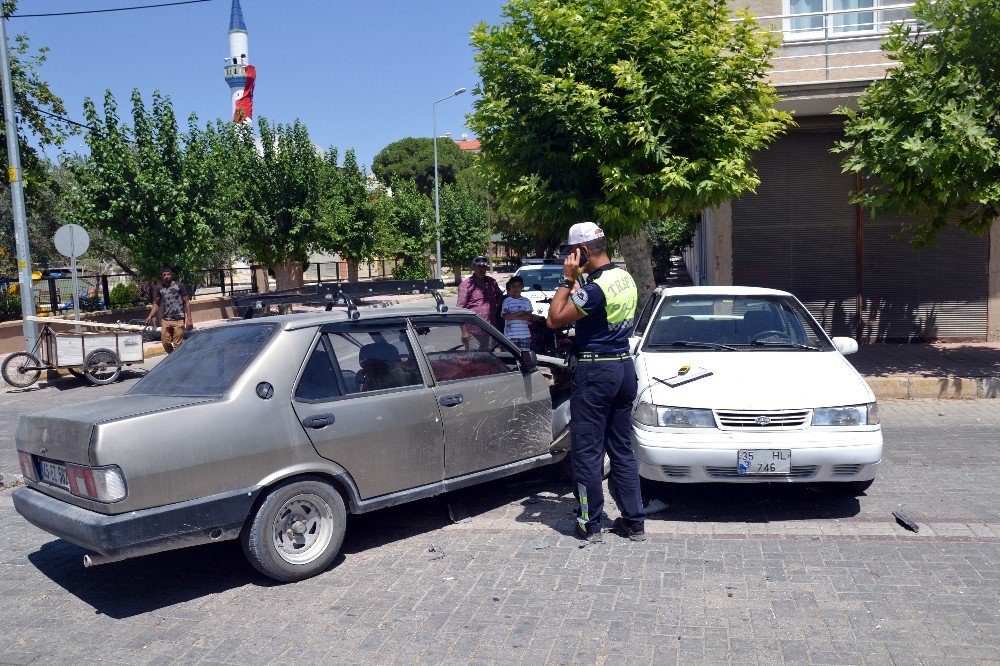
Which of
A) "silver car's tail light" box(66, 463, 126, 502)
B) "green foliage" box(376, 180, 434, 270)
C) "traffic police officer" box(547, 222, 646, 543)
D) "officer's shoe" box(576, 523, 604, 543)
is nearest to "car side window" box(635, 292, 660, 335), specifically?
"traffic police officer" box(547, 222, 646, 543)

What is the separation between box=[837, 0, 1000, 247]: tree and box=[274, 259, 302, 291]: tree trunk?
71.8 ft

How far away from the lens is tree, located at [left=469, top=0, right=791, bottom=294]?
10.9 metres

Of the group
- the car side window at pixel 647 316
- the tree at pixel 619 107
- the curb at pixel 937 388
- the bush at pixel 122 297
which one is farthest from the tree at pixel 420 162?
the car side window at pixel 647 316

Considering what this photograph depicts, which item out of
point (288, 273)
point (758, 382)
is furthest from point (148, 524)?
point (288, 273)

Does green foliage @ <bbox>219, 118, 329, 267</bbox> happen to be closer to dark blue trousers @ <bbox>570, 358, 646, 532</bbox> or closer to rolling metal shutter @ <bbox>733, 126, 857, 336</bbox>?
rolling metal shutter @ <bbox>733, 126, 857, 336</bbox>

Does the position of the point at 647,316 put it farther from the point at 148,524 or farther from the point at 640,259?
the point at 640,259

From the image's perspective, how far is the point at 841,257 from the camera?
15.1m

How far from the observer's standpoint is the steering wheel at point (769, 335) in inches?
276

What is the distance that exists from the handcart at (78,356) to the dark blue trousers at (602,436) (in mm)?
10802

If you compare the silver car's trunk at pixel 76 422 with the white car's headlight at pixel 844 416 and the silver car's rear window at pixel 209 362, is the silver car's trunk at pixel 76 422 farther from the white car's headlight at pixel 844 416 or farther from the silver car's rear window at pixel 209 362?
the white car's headlight at pixel 844 416

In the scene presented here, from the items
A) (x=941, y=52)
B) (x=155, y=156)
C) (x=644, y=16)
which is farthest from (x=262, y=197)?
(x=941, y=52)

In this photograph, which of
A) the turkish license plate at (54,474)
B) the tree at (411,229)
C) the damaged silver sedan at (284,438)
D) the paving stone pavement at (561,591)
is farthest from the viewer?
the tree at (411,229)

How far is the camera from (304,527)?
5012 millimetres

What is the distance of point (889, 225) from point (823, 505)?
1021 centimetres
